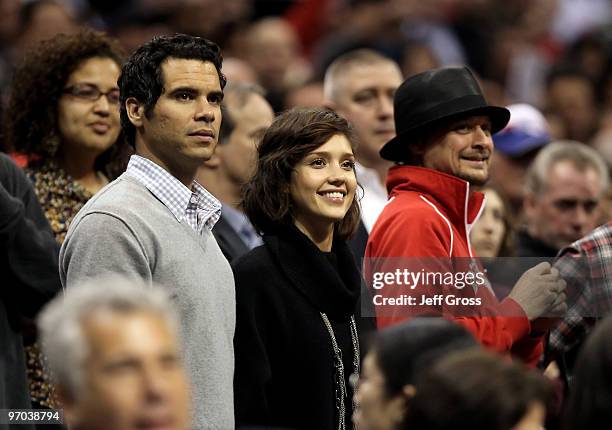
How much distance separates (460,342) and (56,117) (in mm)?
2913

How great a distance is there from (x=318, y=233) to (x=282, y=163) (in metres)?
0.31

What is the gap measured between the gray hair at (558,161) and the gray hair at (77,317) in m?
4.50

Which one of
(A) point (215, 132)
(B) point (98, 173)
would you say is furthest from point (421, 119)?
(B) point (98, 173)

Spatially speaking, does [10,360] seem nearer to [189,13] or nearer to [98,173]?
[98,173]

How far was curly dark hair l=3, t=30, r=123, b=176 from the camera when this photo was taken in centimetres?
644

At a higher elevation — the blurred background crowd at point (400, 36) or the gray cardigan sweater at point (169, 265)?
the blurred background crowd at point (400, 36)

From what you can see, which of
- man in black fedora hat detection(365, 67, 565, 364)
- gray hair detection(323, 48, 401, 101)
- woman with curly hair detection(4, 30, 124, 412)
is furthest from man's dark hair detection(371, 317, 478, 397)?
gray hair detection(323, 48, 401, 101)

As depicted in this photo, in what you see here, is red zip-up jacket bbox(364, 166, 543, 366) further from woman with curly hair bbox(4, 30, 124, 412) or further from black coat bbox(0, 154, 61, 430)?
woman with curly hair bbox(4, 30, 124, 412)

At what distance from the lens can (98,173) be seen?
655 cm

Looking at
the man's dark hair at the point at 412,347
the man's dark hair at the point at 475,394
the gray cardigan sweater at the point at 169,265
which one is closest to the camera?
the man's dark hair at the point at 475,394

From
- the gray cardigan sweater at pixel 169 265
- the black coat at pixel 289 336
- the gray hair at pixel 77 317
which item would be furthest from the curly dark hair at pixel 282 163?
the gray hair at pixel 77 317

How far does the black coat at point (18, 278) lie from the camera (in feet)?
18.2

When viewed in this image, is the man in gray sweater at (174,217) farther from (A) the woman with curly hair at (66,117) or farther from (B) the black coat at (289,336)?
(A) the woman with curly hair at (66,117)

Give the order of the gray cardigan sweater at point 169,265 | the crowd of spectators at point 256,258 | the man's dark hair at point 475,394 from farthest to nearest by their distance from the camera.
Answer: the gray cardigan sweater at point 169,265, the crowd of spectators at point 256,258, the man's dark hair at point 475,394
